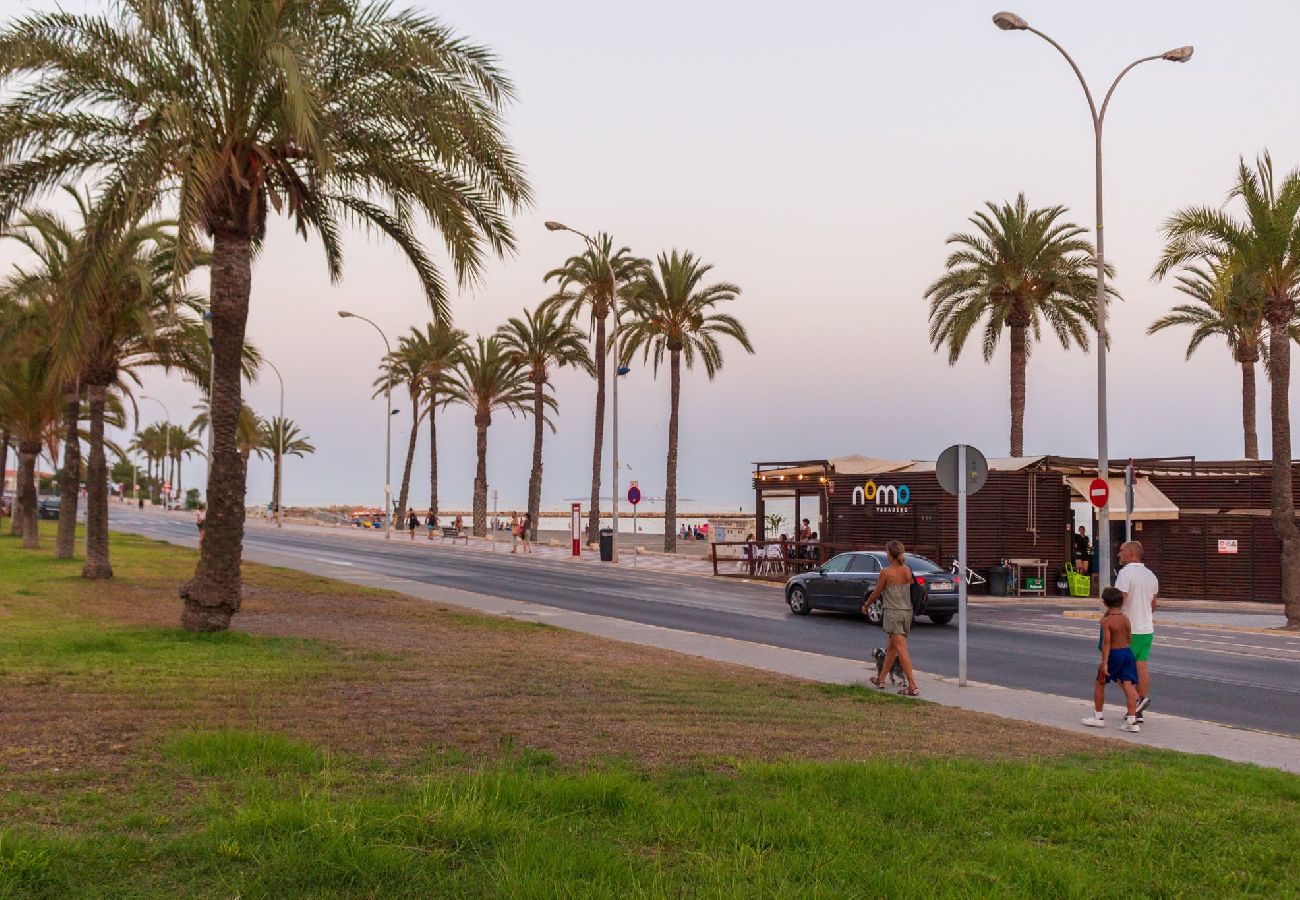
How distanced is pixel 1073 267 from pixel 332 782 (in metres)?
36.9

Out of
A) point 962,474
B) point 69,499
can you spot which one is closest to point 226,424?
point 962,474

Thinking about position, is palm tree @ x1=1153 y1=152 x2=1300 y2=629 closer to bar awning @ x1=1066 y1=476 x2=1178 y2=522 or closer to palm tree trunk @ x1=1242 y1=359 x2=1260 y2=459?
bar awning @ x1=1066 y1=476 x2=1178 y2=522

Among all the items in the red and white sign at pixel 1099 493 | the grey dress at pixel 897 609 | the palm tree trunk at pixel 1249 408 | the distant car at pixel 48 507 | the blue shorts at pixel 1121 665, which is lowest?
the blue shorts at pixel 1121 665

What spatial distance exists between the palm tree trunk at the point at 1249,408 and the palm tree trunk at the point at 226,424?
38979 millimetres

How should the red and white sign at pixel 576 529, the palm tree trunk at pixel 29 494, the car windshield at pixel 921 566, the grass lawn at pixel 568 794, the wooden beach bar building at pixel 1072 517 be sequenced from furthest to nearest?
1. the red and white sign at pixel 576 529
2. the palm tree trunk at pixel 29 494
3. the wooden beach bar building at pixel 1072 517
4. the car windshield at pixel 921 566
5. the grass lawn at pixel 568 794

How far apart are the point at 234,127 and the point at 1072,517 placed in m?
25.8

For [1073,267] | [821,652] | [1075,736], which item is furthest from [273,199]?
[1073,267]

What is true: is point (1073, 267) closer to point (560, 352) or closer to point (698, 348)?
point (698, 348)

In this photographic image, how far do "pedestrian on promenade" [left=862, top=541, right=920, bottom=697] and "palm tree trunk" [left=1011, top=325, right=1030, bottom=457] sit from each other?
97.6ft

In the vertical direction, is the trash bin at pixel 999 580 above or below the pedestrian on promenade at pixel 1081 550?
below

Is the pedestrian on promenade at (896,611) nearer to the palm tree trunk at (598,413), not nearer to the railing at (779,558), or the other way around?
the railing at (779,558)

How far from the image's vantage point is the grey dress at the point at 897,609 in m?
12.5

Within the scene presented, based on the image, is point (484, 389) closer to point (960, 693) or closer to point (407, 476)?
point (407, 476)

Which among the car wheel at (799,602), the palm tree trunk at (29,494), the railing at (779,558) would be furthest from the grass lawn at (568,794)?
the palm tree trunk at (29,494)
